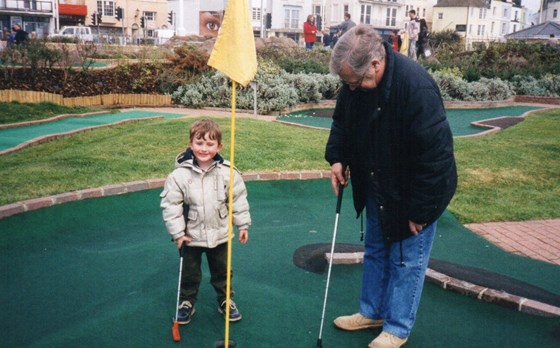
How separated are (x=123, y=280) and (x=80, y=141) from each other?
538cm

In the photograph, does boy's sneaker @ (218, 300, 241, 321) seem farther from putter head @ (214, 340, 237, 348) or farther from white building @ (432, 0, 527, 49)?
white building @ (432, 0, 527, 49)

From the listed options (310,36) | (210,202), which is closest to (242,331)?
(210,202)

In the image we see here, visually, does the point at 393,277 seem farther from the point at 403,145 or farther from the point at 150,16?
the point at 150,16

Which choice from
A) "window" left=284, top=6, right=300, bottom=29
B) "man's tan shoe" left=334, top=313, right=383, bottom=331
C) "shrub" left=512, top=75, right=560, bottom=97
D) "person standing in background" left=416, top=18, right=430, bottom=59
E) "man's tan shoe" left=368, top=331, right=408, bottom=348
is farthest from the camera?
"window" left=284, top=6, right=300, bottom=29

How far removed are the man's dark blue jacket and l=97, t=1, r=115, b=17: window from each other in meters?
60.1

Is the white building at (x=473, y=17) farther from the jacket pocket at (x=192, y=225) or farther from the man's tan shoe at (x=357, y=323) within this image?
the jacket pocket at (x=192, y=225)

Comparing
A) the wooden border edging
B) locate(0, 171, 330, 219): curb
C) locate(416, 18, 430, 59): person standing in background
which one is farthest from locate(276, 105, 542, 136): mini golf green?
locate(416, 18, 430, 59): person standing in background

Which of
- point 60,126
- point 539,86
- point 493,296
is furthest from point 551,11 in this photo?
point 493,296

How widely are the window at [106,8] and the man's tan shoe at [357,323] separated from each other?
6001 centimetres

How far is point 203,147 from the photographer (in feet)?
11.0

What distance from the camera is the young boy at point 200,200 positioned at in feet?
11.0

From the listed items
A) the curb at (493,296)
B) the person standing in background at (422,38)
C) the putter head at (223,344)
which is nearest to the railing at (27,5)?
the person standing in background at (422,38)

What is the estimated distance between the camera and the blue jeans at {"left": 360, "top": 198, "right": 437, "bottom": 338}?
3.10 metres

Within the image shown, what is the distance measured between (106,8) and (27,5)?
8.76 metres
